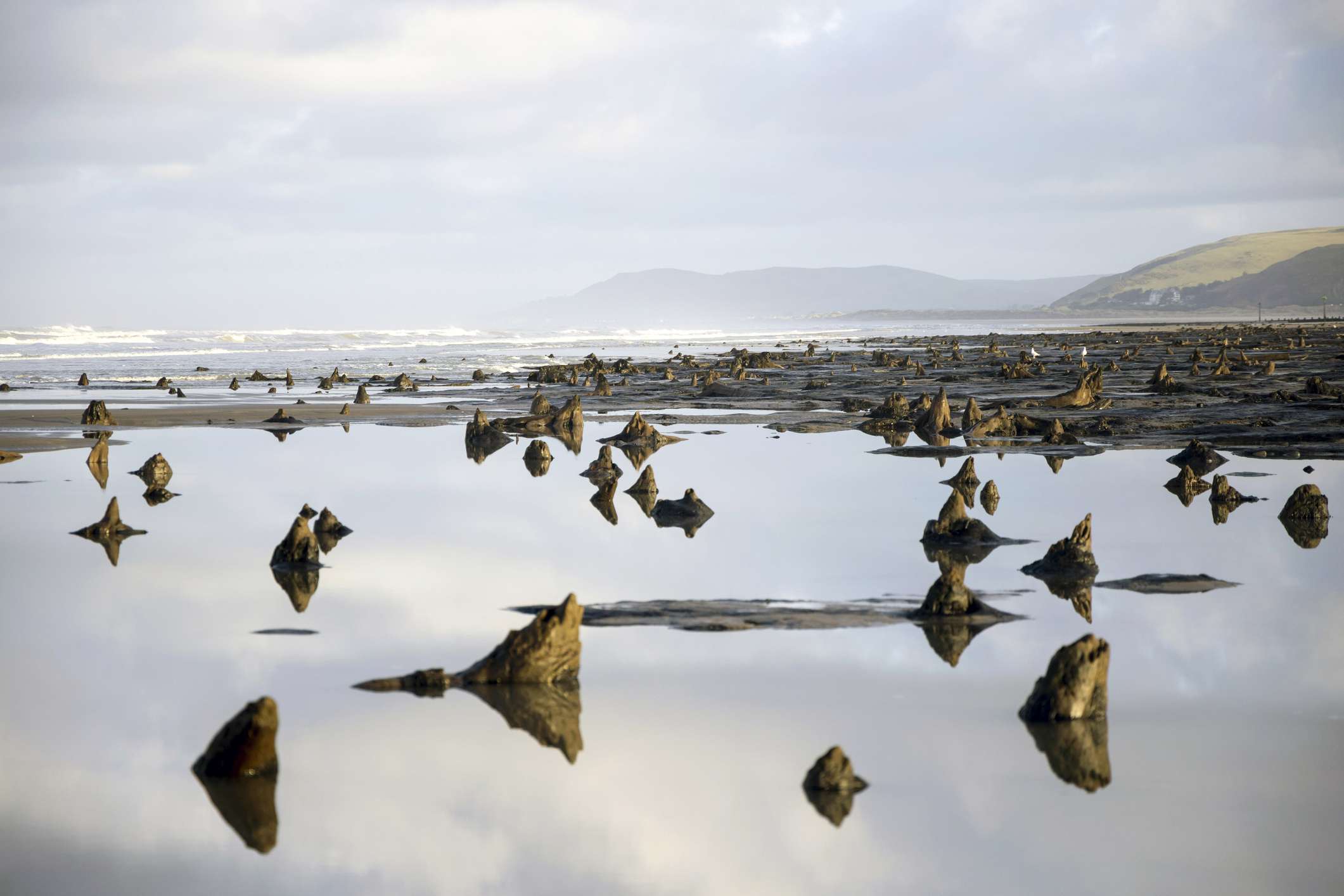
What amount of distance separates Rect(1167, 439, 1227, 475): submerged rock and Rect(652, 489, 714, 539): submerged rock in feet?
23.7

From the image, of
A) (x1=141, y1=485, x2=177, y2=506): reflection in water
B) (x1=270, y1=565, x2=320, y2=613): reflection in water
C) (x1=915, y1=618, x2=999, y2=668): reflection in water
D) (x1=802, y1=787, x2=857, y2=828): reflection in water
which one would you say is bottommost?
(x1=802, y1=787, x2=857, y2=828): reflection in water

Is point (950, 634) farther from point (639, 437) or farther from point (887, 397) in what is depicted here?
point (887, 397)

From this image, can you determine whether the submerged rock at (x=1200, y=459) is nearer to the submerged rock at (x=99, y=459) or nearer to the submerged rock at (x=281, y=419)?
the submerged rock at (x=99, y=459)

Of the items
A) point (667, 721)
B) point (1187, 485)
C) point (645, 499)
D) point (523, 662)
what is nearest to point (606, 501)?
point (645, 499)

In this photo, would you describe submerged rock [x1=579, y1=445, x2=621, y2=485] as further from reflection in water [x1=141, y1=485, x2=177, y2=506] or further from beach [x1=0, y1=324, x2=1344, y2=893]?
reflection in water [x1=141, y1=485, x2=177, y2=506]

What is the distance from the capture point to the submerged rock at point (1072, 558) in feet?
33.9

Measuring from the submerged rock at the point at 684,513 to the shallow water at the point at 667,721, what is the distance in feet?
1.13

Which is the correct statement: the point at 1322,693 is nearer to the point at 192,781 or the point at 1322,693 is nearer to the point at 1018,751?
the point at 1018,751

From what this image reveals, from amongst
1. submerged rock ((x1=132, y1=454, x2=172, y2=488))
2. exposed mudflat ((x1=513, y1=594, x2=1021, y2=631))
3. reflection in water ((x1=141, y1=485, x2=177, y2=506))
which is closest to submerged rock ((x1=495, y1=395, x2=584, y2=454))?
submerged rock ((x1=132, y1=454, x2=172, y2=488))

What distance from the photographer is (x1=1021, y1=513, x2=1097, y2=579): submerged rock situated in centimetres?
1034

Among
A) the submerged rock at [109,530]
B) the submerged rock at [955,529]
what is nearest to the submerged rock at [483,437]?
the submerged rock at [109,530]

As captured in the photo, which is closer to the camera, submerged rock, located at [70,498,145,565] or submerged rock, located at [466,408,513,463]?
submerged rock, located at [70,498,145,565]

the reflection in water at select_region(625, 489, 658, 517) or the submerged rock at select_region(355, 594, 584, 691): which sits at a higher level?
the submerged rock at select_region(355, 594, 584, 691)

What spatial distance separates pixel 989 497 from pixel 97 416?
18853 millimetres
